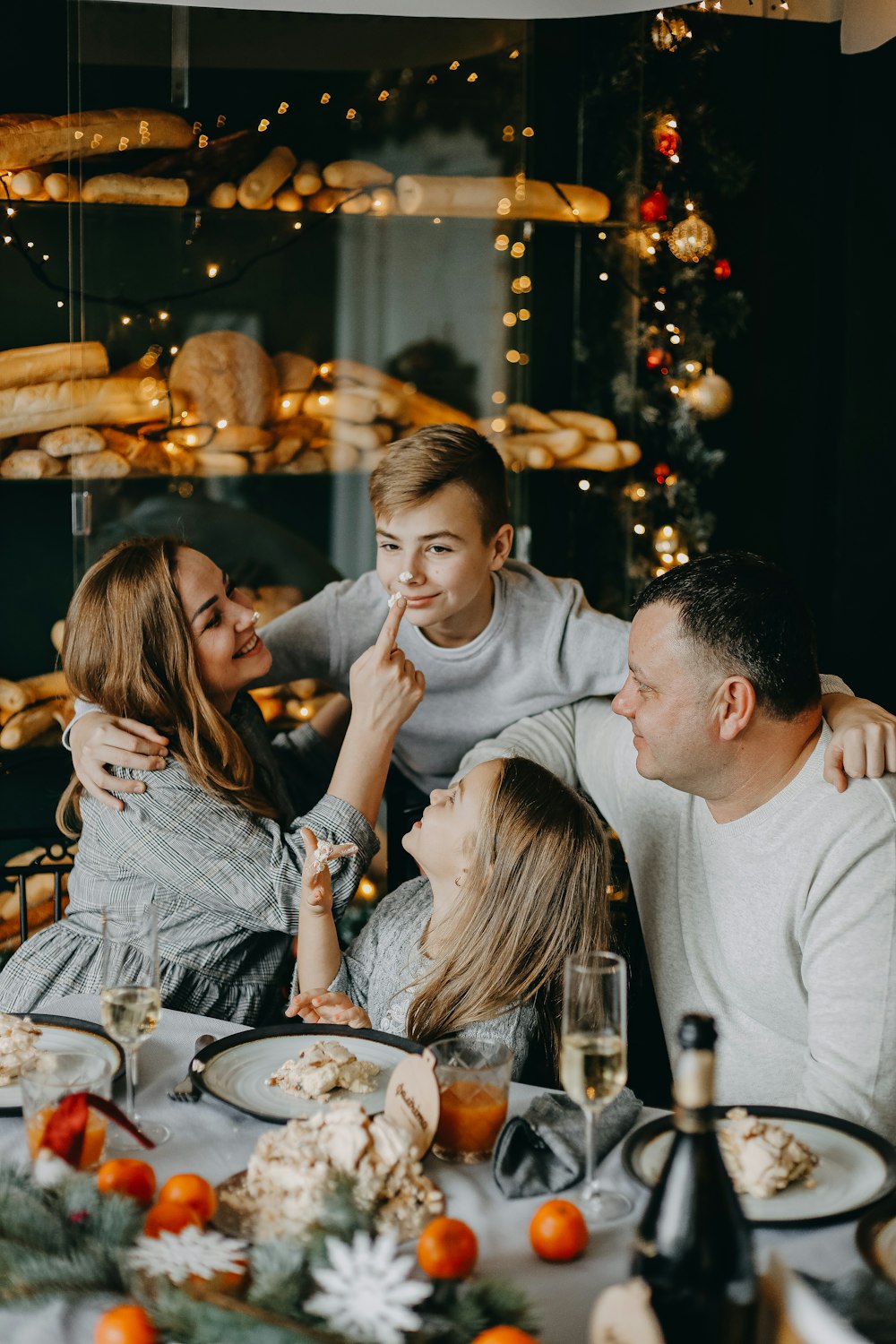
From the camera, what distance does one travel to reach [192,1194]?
1195 millimetres

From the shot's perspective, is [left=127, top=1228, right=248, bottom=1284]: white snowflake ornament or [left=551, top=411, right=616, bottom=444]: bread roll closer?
[left=127, top=1228, right=248, bottom=1284]: white snowflake ornament

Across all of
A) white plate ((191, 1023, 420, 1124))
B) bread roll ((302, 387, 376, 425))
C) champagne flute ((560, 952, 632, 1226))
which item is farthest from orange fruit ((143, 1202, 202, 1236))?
bread roll ((302, 387, 376, 425))

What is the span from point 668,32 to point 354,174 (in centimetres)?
96

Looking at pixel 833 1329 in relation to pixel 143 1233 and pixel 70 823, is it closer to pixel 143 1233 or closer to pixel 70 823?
pixel 143 1233

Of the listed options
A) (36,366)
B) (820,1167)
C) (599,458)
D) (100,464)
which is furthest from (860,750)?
(36,366)

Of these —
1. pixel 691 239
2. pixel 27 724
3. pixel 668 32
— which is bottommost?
pixel 27 724

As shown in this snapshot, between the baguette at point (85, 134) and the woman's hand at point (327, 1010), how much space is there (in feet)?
6.95

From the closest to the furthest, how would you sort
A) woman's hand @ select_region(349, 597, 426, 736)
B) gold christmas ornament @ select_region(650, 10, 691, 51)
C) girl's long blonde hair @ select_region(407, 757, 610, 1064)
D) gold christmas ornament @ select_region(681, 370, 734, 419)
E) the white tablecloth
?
the white tablecloth, girl's long blonde hair @ select_region(407, 757, 610, 1064), woman's hand @ select_region(349, 597, 426, 736), gold christmas ornament @ select_region(650, 10, 691, 51), gold christmas ornament @ select_region(681, 370, 734, 419)

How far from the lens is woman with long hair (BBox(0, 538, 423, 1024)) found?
2129mm

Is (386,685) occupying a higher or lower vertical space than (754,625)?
lower

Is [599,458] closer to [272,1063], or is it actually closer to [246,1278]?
[272,1063]

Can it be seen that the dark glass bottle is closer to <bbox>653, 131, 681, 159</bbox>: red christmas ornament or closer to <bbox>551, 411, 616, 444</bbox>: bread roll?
<bbox>551, 411, 616, 444</bbox>: bread roll

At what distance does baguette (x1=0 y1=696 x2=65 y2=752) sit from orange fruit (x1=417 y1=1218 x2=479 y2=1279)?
2.35 m

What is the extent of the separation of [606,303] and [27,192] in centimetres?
150
